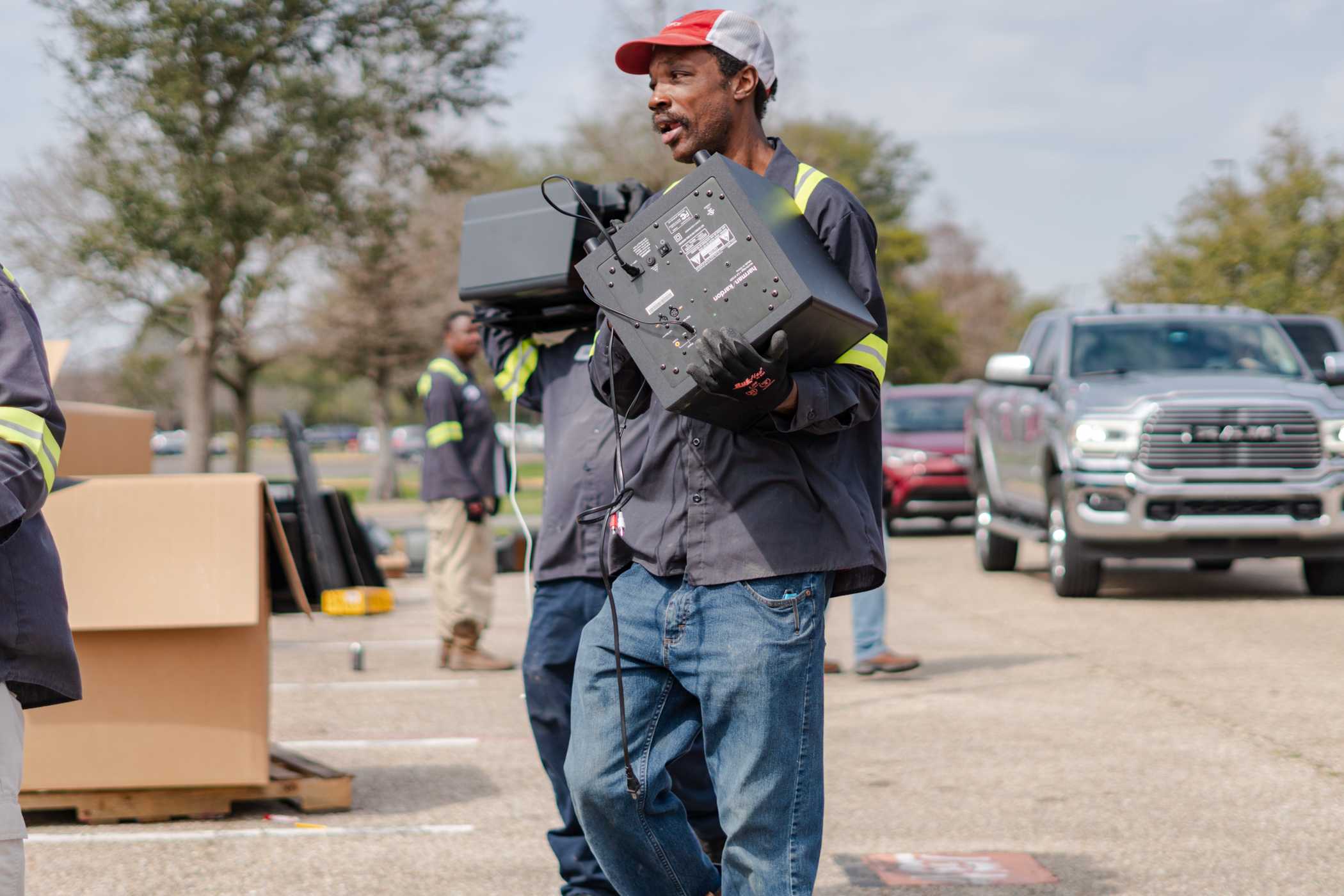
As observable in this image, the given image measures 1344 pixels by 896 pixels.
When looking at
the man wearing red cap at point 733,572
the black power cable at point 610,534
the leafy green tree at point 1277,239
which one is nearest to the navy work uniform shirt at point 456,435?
the black power cable at point 610,534

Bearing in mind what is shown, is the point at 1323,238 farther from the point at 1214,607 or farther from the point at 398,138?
the point at 1214,607

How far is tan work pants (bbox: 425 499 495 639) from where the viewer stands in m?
9.12

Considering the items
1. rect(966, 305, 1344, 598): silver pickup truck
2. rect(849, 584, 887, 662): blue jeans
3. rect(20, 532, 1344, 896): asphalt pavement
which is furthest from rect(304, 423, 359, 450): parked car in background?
rect(849, 584, 887, 662): blue jeans

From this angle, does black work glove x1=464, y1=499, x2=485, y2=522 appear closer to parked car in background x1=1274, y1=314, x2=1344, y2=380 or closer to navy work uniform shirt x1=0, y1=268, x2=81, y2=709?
navy work uniform shirt x1=0, y1=268, x2=81, y2=709

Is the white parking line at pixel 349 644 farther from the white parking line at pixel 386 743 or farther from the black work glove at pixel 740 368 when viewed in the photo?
the black work glove at pixel 740 368

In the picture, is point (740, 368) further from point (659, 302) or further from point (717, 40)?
point (717, 40)

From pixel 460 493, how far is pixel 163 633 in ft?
13.1

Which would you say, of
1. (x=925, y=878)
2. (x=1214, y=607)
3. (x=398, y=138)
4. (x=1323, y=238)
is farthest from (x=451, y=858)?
(x=1323, y=238)

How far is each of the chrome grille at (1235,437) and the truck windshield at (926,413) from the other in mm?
7834

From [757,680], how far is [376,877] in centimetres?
225

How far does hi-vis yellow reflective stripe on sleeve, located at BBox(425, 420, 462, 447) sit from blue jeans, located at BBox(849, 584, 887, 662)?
8.11 feet

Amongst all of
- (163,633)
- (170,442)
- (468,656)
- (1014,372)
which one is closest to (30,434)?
(163,633)

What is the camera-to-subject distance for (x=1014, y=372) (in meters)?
12.1

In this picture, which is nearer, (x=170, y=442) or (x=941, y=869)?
(x=941, y=869)
